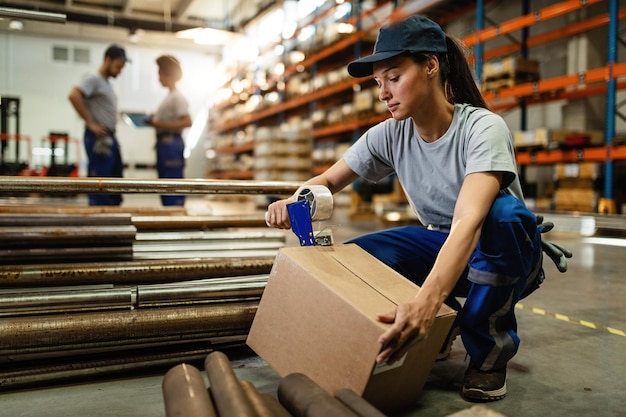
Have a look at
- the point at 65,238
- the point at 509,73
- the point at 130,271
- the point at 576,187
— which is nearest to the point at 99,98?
the point at 65,238

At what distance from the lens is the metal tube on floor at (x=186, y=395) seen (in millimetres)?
1049

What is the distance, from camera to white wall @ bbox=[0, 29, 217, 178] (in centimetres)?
1866

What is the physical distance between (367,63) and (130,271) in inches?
48.0

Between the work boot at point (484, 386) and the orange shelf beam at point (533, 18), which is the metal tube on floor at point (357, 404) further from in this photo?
the orange shelf beam at point (533, 18)

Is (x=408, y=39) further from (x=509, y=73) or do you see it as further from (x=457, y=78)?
A: (x=509, y=73)

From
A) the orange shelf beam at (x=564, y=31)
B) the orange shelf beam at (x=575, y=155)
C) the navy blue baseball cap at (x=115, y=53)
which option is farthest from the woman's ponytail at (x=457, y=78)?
the orange shelf beam at (x=564, y=31)

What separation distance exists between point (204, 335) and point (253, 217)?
1.35m

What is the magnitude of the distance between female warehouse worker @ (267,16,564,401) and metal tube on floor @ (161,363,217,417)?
436mm

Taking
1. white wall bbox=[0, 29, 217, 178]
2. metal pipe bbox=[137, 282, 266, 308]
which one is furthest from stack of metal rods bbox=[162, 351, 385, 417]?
white wall bbox=[0, 29, 217, 178]

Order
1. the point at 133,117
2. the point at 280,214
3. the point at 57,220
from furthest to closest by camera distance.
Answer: the point at 133,117 < the point at 57,220 < the point at 280,214

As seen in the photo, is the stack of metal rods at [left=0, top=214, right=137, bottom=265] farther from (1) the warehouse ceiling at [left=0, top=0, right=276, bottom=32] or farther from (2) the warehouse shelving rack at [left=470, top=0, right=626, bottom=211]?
(1) the warehouse ceiling at [left=0, top=0, right=276, bottom=32]

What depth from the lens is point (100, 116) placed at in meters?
5.01

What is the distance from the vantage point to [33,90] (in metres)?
18.7

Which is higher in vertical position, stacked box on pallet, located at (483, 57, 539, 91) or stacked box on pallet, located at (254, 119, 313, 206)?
stacked box on pallet, located at (483, 57, 539, 91)
